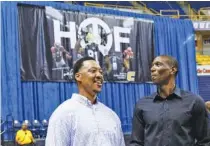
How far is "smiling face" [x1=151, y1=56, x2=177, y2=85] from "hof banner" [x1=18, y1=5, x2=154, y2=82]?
11342 mm

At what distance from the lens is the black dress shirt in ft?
8.03

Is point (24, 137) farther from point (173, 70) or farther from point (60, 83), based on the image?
point (173, 70)

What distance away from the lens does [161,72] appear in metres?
2.55

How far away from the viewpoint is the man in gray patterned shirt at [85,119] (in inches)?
86.0

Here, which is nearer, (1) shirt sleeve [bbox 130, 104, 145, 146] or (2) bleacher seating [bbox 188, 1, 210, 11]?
(1) shirt sleeve [bbox 130, 104, 145, 146]

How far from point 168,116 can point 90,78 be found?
18.7 inches

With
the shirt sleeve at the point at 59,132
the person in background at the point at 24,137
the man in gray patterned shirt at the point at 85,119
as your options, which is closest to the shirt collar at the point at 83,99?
the man in gray patterned shirt at the point at 85,119

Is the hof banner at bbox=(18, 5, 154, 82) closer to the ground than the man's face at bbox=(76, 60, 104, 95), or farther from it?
farther from it

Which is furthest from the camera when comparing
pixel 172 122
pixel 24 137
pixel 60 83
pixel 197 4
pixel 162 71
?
pixel 197 4

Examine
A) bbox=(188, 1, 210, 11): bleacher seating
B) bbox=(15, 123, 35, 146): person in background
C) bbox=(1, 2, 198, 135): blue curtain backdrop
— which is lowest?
bbox=(15, 123, 35, 146): person in background

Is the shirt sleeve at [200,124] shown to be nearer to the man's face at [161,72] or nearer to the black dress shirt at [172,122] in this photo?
the black dress shirt at [172,122]

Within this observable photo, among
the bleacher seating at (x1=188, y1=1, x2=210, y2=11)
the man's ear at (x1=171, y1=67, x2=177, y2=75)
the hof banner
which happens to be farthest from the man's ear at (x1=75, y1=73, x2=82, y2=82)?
the bleacher seating at (x1=188, y1=1, x2=210, y2=11)

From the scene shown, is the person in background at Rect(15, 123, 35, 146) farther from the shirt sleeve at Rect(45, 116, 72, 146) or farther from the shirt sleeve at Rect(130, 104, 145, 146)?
the shirt sleeve at Rect(45, 116, 72, 146)

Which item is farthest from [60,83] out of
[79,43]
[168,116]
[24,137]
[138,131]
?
[168,116]
